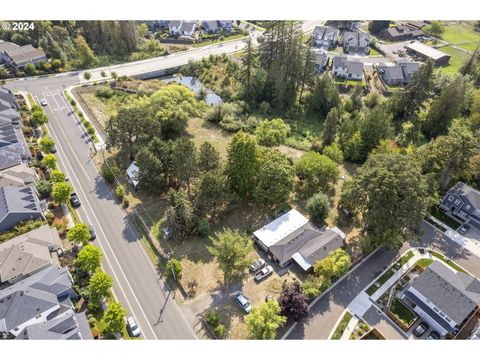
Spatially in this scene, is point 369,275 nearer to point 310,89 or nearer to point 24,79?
point 310,89

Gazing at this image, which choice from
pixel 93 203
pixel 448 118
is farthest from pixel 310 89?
pixel 93 203

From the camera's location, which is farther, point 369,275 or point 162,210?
point 162,210

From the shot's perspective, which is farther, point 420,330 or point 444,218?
point 444,218

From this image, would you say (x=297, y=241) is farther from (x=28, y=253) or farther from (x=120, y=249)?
(x=28, y=253)

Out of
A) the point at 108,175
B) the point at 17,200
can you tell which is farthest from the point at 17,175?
the point at 108,175

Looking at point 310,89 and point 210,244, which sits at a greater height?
point 310,89

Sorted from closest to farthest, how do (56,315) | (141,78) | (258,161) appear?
1. (56,315)
2. (258,161)
3. (141,78)

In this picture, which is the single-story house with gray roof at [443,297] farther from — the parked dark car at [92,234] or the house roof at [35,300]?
the parked dark car at [92,234]

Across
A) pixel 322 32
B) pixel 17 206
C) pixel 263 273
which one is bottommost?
pixel 263 273
